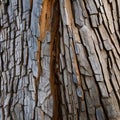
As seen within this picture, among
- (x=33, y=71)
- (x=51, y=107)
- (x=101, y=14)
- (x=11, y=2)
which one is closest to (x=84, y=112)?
(x=51, y=107)

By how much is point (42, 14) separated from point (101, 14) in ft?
0.82

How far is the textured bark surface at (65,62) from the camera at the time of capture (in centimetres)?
143

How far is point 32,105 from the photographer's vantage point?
4.79 feet

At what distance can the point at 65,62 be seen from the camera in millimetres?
1454

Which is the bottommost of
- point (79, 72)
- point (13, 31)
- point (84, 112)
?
point (84, 112)

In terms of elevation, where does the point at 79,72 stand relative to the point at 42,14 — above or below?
below

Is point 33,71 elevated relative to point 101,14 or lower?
lower

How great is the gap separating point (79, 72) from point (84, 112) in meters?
0.17

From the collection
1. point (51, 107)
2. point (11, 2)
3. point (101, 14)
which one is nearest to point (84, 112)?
point (51, 107)

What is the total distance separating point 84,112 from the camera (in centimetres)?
143

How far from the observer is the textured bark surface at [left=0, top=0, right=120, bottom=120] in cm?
143

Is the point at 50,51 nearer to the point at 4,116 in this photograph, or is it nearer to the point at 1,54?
the point at 1,54

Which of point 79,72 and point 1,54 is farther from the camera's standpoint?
point 1,54

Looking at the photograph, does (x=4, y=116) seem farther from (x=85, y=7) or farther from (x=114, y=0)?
(x=114, y=0)
